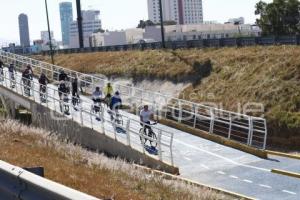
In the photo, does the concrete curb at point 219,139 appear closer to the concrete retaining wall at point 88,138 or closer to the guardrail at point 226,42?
the concrete retaining wall at point 88,138

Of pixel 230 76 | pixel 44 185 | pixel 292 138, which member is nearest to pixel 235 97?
pixel 230 76

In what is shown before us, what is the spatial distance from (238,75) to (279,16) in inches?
1259

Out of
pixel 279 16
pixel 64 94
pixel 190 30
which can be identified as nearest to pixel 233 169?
pixel 64 94

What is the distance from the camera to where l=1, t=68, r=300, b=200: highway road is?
47.7ft

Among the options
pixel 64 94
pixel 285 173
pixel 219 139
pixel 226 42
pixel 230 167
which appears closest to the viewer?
pixel 285 173

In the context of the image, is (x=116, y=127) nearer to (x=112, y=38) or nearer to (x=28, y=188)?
(x=28, y=188)

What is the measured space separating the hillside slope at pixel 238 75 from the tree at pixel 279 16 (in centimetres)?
2289

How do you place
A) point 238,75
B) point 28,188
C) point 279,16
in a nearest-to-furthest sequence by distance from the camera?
point 28,188, point 238,75, point 279,16

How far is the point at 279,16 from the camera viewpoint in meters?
59.5

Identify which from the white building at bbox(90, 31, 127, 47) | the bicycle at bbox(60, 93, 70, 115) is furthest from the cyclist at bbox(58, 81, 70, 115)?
the white building at bbox(90, 31, 127, 47)

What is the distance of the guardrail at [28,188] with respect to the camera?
4497mm

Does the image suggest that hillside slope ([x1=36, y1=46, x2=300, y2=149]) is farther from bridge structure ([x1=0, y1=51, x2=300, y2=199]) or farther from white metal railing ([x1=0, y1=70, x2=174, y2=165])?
white metal railing ([x1=0, y1=70, x2=174, y2=165])

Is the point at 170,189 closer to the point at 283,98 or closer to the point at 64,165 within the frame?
the point at 64,165

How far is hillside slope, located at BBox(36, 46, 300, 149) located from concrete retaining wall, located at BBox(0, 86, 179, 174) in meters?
7.40
